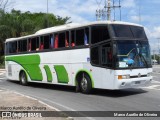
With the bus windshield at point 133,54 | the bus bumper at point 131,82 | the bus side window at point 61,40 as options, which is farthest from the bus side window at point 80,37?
the bus bumper at point 131,82

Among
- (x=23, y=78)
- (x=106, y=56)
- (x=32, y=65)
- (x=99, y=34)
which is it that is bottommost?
(x=23, y=78)

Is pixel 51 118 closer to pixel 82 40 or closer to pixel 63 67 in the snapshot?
pixel 82 40

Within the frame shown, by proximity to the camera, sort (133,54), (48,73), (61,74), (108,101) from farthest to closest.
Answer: (48,73), (61,74), (133,54), (108,101)

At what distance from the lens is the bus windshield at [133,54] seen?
14508 millimetres

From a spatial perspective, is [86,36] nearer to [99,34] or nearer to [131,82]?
[99,34]

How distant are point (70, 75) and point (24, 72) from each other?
582cm

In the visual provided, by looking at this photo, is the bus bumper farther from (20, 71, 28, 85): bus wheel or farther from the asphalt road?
(20, 71, 28, 85): bus wheel

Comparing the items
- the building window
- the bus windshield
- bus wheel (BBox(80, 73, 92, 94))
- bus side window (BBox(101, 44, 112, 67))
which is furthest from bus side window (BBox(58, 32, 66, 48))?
the bus windshield

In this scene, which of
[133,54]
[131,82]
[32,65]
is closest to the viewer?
[131,82]

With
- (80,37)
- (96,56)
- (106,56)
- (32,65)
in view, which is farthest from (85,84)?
(32,65)

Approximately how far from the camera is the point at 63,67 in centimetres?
1775

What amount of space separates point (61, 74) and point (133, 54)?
4.45 meters

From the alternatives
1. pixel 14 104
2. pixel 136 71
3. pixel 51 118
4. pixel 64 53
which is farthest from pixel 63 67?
pixel 51 118

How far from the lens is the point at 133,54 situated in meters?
15.0
